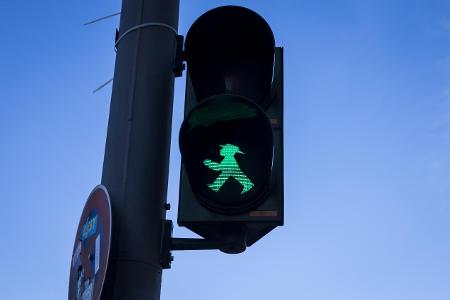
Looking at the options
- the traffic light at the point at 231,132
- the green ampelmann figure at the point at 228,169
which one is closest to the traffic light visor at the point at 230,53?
the traffic light at the point at 231,132

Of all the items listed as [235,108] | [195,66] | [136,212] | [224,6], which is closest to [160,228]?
[136,212]

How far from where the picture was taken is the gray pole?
7.86 ft

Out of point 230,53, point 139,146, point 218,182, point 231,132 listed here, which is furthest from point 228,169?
point 230,53

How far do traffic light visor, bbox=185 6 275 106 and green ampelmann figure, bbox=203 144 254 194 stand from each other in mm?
312

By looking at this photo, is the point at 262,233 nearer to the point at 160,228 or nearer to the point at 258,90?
the point at 160,228

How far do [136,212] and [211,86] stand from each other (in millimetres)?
658

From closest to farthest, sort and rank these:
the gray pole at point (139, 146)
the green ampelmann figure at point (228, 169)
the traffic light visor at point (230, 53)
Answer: the gray pole at point (139, 146) → the green ampelmann figure at point (228, 169) → the traffic light visor at point (230, 53)

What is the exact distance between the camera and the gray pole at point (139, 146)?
7.86 ft

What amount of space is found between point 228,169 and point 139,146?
1.21 feet

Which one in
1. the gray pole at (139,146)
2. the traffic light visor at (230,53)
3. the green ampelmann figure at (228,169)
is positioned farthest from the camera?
the traffic light visor at (230,53)

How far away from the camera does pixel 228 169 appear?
2.53 meters

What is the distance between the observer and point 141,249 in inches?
95.1

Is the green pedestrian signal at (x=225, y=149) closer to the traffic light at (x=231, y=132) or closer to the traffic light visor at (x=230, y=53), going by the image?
the traffic light at (x=231, y=132)

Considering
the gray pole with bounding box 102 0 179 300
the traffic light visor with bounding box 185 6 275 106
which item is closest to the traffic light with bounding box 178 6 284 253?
the traffic light visor with bounding box 185 6 275 106
